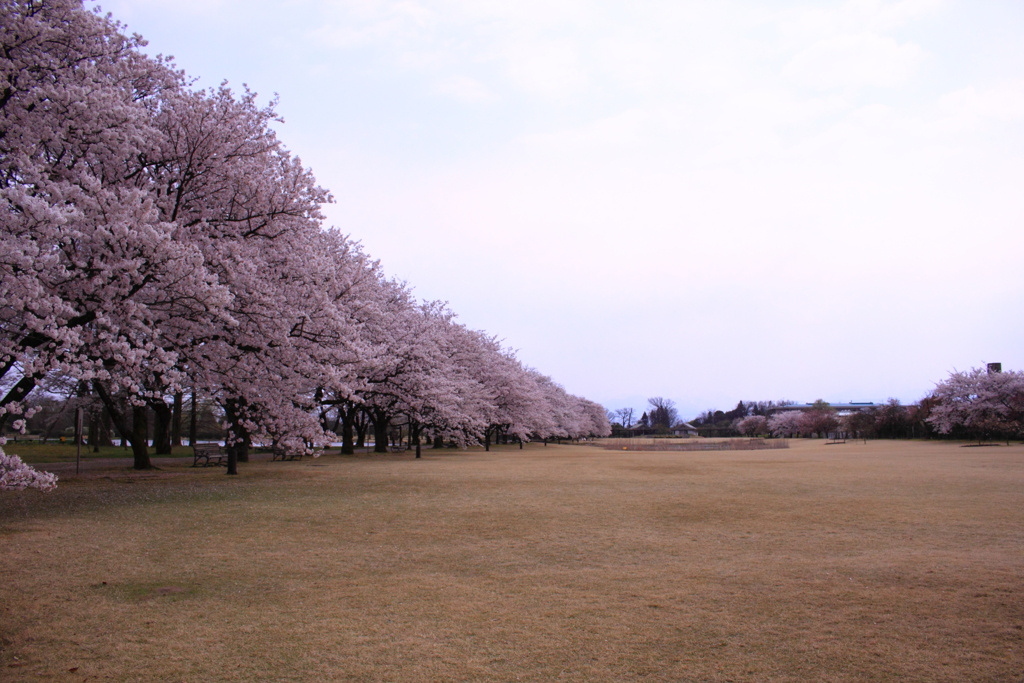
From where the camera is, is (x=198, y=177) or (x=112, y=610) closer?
(x=112, y=610)

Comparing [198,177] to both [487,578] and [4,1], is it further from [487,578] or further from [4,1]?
[487,578]

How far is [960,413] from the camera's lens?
59469 millimetres

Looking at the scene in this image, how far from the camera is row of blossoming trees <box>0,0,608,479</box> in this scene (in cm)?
1009

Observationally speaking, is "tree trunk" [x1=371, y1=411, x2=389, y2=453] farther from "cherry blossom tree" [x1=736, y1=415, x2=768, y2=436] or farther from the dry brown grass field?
"cherry blossom tree" [x1=736, y1=415, x2=768, y2=436]

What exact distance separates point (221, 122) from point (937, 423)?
70.0 meters

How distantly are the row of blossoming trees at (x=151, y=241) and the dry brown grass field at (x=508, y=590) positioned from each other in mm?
3052

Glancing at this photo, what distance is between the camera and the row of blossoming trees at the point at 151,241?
10094 millimetres

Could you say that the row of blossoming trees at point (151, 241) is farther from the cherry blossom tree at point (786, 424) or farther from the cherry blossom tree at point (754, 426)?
the cherry blossom tree at point (754, 426)

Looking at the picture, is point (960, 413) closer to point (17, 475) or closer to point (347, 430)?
point (347, 430)

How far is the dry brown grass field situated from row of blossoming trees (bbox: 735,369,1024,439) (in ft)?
166

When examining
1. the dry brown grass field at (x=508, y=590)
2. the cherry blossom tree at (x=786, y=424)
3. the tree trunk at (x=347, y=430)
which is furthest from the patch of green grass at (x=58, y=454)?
the cherry blossom tree at (x=786, y=424)

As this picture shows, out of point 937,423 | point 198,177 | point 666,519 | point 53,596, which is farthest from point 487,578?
point 937,423

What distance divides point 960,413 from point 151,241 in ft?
230

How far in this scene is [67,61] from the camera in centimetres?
1252
